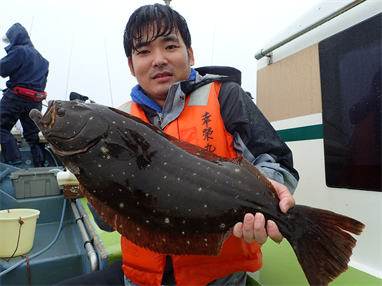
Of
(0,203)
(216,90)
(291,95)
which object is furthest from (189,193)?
(0,203)

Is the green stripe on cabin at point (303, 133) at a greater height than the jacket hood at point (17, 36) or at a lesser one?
lesser

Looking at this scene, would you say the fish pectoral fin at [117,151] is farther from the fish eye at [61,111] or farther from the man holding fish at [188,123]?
the man holding fish at [188,123]

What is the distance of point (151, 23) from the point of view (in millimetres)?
1928

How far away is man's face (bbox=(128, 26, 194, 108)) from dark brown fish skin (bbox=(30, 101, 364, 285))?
0.72 meters

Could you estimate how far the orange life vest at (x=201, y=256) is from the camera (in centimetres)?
171

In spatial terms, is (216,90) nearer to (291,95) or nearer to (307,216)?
(307,216)

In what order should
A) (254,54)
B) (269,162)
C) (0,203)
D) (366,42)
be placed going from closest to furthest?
(269,162), (366,42), (254,54), (0,203)

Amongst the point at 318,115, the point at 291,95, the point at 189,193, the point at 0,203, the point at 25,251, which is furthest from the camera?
the point at 0,203

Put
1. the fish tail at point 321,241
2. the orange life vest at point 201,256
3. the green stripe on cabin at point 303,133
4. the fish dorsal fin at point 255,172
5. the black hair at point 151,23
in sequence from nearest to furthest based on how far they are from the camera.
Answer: the fish tail at point 321,241, the fish dorsal fin at point 255,172, the orange life vest at point 201,256, the black hair at point 151,23, the green stripe on cabin at point 303,133

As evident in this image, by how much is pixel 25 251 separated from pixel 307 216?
3.74 m

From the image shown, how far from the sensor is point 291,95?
321 cm

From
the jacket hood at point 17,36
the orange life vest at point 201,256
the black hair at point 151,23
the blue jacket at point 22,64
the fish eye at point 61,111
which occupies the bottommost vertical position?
the orange life vest at point 201,256

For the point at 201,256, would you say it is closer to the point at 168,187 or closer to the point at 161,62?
the point at 168,187

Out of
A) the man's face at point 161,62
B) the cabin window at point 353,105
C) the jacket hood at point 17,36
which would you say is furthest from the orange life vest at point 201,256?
the jacket hood at point 17,36
